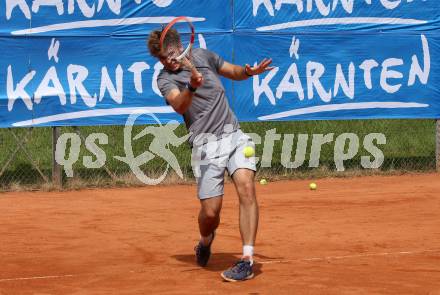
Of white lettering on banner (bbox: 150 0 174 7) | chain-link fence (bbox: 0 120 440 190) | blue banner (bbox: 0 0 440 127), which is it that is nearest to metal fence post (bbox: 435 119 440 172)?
chain-link fence (bbox: 0 120 440 190)

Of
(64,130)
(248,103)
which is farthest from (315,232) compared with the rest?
(64,130)

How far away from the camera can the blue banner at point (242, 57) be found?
11.8 meters

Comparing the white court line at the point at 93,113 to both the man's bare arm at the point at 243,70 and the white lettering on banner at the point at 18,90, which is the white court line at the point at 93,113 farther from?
the man's bare arm at the point at 243,70

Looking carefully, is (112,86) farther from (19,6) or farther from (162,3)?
(19,6)

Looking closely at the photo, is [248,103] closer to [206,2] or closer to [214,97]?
[206,2]

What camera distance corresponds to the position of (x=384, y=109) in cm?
1338

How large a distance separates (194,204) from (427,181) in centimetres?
377

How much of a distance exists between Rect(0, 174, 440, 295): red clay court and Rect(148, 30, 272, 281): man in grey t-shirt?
1.70 ft

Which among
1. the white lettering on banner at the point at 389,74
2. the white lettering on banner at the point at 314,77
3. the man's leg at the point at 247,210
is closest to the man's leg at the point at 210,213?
the man's leg at the point at 247,210

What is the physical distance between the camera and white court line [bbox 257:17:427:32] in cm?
1280

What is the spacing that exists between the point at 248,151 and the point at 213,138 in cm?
29

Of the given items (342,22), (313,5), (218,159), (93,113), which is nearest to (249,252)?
(218,159)

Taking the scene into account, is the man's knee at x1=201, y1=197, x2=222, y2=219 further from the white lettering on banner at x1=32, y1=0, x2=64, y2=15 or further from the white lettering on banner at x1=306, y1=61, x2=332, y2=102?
the white lettering on banner at x1=306, y1=61, x2=332, y2=102

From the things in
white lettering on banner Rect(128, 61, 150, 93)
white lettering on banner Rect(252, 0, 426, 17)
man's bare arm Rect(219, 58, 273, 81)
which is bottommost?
white lettering on banner Rect(128, 61, 150, 93)
